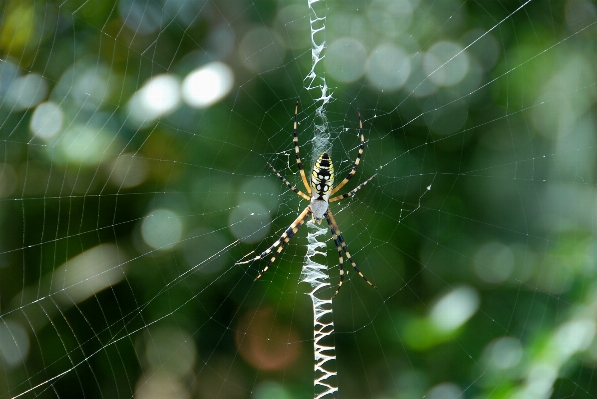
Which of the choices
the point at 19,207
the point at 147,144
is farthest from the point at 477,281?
the point at 19,207

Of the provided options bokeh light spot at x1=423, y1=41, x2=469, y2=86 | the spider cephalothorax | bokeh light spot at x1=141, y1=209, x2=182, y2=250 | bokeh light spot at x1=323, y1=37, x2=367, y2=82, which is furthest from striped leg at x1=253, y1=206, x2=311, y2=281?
bokeh light spot at x1=423, y1=41, x2=469, y2=86

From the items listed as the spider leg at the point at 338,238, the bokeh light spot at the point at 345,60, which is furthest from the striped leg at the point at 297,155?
the bokeh light spot at the point at 345,60

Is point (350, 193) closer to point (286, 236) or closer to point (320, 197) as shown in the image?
point (320, 197)

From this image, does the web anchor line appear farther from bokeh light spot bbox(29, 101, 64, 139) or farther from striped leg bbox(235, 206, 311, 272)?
bokeh light spot bbox(29, 101, 64, 139)

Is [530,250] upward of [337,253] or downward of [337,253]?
upward

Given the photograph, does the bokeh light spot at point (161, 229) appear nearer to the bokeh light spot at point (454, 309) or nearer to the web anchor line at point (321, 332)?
the web anchor line at point (321, 332)

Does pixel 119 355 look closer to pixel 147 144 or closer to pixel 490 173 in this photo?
pixel 147 144

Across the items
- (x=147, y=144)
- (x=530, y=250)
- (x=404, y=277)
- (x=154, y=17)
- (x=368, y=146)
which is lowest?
(x=404, y=277)
